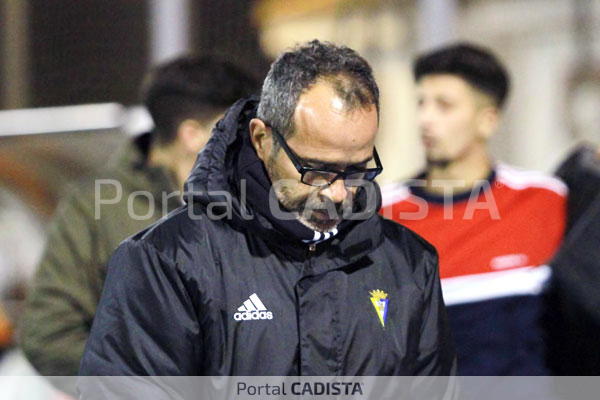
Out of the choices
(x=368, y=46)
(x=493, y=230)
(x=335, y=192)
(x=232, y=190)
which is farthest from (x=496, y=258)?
(x=368, y=46)

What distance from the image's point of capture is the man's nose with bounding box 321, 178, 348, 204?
2062 mm

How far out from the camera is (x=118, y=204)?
10.5 ft

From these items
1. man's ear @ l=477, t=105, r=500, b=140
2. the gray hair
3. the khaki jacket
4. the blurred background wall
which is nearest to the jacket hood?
the gray hair

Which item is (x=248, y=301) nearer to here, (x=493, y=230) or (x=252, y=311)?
(x=252, y=311)

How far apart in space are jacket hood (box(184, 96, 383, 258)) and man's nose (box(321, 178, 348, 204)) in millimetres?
74

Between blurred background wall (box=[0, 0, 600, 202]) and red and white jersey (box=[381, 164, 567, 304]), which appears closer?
red and white jersey (box=[381, 164, 567, 304])

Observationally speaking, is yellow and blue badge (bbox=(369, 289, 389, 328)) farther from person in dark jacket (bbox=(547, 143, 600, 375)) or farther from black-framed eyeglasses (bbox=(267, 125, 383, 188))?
person in dark jacket (bbox=(547, 143, 600, 375))

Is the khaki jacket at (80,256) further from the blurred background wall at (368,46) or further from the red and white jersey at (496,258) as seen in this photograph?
the blurred background wall at (368,46)

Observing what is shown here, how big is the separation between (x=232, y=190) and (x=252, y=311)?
0.93 ft

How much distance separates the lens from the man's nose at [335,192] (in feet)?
6.77

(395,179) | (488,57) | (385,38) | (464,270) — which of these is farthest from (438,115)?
(385,38)

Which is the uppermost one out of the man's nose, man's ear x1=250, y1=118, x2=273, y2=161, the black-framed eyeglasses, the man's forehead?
the man's forehead

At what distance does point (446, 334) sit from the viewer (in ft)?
7.30

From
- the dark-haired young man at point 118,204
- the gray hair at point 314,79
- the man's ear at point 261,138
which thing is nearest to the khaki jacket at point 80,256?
the dark-haired young man at point 118,204
